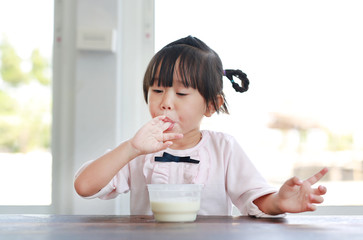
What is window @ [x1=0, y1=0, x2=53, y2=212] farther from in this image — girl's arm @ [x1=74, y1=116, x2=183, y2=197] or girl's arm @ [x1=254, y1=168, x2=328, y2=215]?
girl's arm @ [x1=254, y1=168, x2=328, y2=215]

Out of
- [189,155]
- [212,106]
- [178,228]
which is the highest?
[212,106]

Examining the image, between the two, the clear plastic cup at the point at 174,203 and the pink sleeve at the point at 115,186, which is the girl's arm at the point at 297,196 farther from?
the pink sleeve at the point at 115,186

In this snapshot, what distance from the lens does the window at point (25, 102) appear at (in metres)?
2.06

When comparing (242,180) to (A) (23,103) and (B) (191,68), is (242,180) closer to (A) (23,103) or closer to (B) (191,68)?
(B) (191,68)

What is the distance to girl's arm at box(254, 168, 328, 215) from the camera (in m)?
1.13

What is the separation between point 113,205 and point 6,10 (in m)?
1.09

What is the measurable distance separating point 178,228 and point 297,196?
41cm

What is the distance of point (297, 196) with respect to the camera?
1169mm

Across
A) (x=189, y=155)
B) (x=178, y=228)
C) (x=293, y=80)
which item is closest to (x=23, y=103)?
(x=189, y=155)

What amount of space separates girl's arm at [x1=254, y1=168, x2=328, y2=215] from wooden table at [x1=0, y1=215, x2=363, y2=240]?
4cm

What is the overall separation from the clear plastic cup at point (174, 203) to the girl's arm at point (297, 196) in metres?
0.28

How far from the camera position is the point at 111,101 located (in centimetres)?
192

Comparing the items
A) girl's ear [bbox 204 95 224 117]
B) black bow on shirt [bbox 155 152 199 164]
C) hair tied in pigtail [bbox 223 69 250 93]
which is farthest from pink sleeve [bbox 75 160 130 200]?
hair tied in pigtail [bbox 223 69 250 93]

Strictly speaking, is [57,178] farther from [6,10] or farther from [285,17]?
[285,17]
